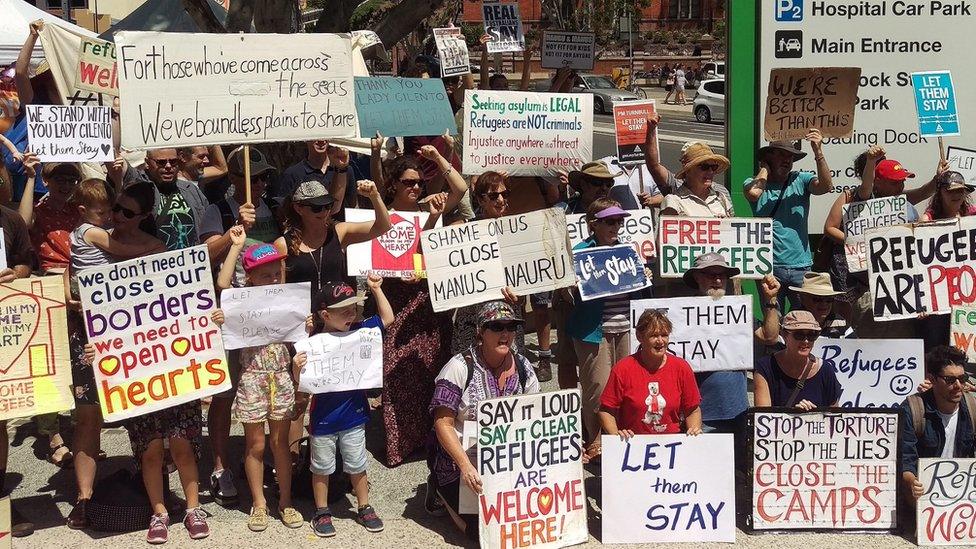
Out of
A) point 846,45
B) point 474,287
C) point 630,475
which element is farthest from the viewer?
point 846,45

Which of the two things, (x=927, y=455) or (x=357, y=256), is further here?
(x=357, y=256)

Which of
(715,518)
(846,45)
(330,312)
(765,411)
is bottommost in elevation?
(715,518)

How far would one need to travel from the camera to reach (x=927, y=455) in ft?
19.5

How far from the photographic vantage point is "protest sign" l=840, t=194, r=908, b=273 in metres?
7.74

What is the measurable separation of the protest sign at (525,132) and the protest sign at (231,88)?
121cm

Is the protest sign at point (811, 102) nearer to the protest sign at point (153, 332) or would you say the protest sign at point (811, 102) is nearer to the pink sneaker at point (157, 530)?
the protest sign at point (153, 332)

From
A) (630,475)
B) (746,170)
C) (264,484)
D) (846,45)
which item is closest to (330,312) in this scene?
(264,484)

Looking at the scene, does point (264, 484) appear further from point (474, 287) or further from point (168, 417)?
point (474, 287)

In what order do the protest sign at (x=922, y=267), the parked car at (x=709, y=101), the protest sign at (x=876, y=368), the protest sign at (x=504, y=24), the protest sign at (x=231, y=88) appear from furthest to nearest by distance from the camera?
the parked car at (x=709, y=101)
the protest sign at (x=504, y=24)
the protest sign at (x=922, y=267)
the protest sign at (x=876, y=368)
the protest sign at (x=231, y=88)

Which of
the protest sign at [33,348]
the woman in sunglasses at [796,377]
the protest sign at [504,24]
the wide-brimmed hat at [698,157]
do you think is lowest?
the woman in sunglasses at [796,377]

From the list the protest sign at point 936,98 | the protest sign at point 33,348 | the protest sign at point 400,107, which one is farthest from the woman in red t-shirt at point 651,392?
the protest sign at point 936,98

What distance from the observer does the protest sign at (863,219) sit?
7.74m

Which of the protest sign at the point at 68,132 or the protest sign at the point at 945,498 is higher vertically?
the protest sign at the point at 68,132

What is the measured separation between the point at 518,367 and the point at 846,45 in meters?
4.75
